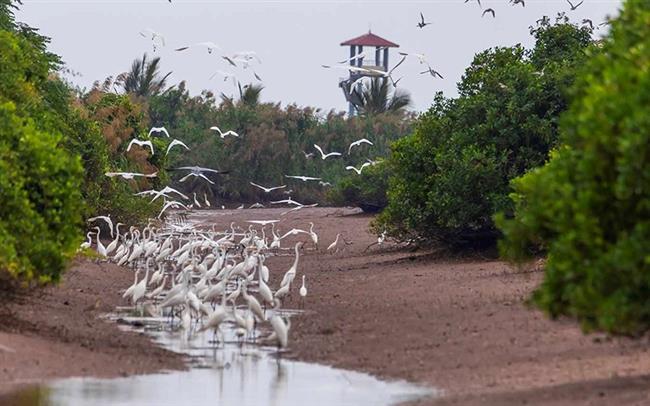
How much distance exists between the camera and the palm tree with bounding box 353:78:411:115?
286 feet

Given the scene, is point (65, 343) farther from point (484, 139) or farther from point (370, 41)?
point (370, 41)

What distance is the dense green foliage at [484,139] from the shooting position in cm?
2855

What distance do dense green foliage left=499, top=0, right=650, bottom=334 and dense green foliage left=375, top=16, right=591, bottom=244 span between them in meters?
15.4

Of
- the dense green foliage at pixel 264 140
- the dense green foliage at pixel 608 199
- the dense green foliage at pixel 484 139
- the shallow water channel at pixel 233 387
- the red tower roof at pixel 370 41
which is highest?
the red tower roof at pixel 370 41

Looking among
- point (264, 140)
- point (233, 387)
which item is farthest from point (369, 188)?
point (233, 387)

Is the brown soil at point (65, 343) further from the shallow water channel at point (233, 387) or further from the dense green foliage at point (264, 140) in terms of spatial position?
the dense green foliage at point (264, 140)

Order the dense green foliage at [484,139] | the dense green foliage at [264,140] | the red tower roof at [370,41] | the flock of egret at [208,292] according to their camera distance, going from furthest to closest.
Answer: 1. the red tower roof at [370,41]
2. the dense green foliage at [264,140]
3. the dense green foliage at [484,139]
4. the flock of egret at [208,292]

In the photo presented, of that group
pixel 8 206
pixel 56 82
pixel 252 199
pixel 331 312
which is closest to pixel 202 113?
pixel 252 199

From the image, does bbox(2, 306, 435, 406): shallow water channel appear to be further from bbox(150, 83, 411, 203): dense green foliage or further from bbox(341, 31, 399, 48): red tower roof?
bbox(341, 31, 399, 48): red tower roof

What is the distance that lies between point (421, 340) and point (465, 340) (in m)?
0.80

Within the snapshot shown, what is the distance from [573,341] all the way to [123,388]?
17.1 ft

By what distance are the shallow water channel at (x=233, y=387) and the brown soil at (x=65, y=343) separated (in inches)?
13.5

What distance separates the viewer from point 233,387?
577 inches

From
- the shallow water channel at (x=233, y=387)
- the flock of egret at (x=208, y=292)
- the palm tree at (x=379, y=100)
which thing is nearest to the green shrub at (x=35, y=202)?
the shallow water channel at (x=233, y=387)
